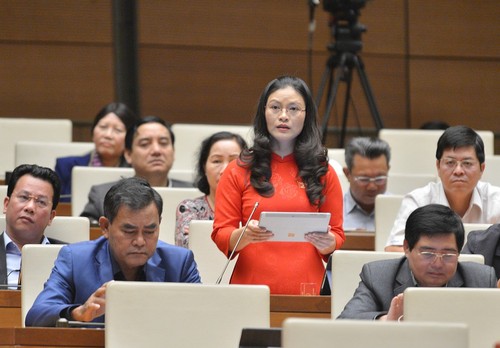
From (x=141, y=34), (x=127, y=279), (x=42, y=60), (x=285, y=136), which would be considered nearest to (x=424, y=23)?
(x=141, y=34)

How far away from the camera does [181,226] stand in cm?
451

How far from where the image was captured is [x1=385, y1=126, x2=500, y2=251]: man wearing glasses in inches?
177

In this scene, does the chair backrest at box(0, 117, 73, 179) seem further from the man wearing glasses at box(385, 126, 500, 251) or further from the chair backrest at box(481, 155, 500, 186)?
the man wearing glasses at box(385, 126, 500, 251)

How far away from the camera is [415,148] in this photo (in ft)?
20.2

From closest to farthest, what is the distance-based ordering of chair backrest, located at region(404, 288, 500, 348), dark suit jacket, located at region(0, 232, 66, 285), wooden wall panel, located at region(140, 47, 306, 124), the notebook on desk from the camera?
chair backrest, located at region(404, 288, 500, 348), the notebook on desk, dark suit jacket, located at region(0, 232, 66, 285), wooden wall panel, located at region(140, 47, 306, 124)

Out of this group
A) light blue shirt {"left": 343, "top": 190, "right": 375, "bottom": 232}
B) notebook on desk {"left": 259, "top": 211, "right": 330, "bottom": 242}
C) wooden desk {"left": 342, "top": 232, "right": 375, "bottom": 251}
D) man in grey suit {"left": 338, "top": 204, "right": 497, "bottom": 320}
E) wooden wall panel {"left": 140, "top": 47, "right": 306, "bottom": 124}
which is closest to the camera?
man in grey suit {"left": 338, "top": 204, "right": 497, "bottom": 320}

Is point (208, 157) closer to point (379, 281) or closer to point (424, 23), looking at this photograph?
point (379, 281)

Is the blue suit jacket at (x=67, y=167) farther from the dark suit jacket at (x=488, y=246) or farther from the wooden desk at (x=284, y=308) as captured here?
the dark suit jacket at (x=488, y=246)

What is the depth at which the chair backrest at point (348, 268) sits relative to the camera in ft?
12.0

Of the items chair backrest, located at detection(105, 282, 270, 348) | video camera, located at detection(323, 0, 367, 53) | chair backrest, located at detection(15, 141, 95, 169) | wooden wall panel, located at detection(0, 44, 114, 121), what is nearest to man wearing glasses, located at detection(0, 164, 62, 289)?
chair backrest, located at detection(105, 282, 270, 348)

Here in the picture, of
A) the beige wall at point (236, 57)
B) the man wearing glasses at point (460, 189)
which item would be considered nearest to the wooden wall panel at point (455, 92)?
the beige wall at point (236, 57)

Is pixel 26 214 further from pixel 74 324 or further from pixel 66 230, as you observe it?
pixel 74 324

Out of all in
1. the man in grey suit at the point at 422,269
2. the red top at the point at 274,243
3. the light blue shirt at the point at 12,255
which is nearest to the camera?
the man in grey suit at the point at 422,269

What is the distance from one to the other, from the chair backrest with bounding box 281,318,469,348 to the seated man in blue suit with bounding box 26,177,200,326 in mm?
964
